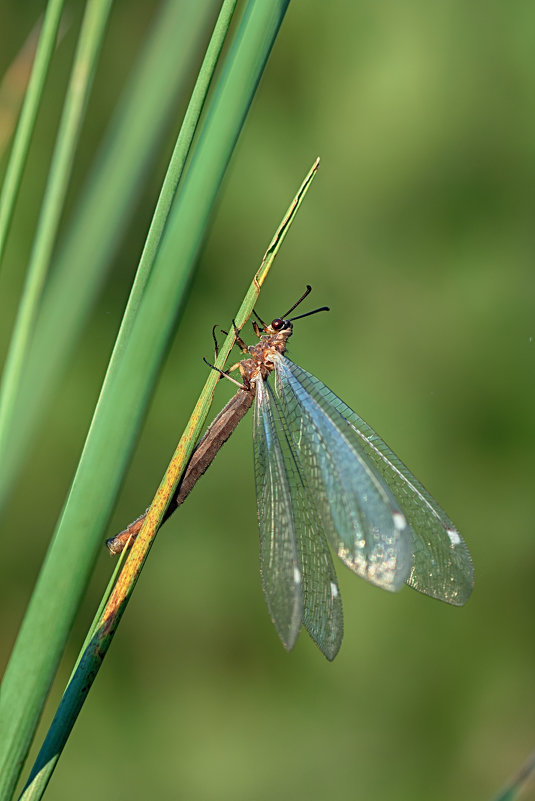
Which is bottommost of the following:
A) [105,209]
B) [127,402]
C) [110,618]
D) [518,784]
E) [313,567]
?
[518,784]

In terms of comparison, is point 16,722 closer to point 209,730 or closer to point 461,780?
point 209,730

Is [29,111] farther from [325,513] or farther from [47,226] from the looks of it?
[325,513]

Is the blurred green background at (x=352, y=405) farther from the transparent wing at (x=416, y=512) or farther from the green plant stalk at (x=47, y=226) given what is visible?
the green plant stalk at (x=47, y=226)

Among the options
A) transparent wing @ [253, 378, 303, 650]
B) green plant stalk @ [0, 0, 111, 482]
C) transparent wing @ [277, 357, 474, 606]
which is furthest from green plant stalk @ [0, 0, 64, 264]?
transparent wing @ [277, 357, 474, 606]

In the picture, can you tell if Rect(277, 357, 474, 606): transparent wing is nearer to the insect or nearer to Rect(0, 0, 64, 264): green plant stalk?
the insect

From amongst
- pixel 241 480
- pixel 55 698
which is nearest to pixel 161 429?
pixel 241 480

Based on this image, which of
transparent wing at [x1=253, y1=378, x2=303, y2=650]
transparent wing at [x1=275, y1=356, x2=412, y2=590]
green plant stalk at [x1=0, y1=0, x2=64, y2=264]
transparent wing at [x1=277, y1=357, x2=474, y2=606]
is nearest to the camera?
green plant stalk at [x1=0, y1=0, x2=64, y2=264]

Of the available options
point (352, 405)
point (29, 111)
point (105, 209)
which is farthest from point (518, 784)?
point (352, 405)

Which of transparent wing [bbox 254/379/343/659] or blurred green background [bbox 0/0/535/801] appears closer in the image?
transparent wing [bbox 254/379/343/659]
